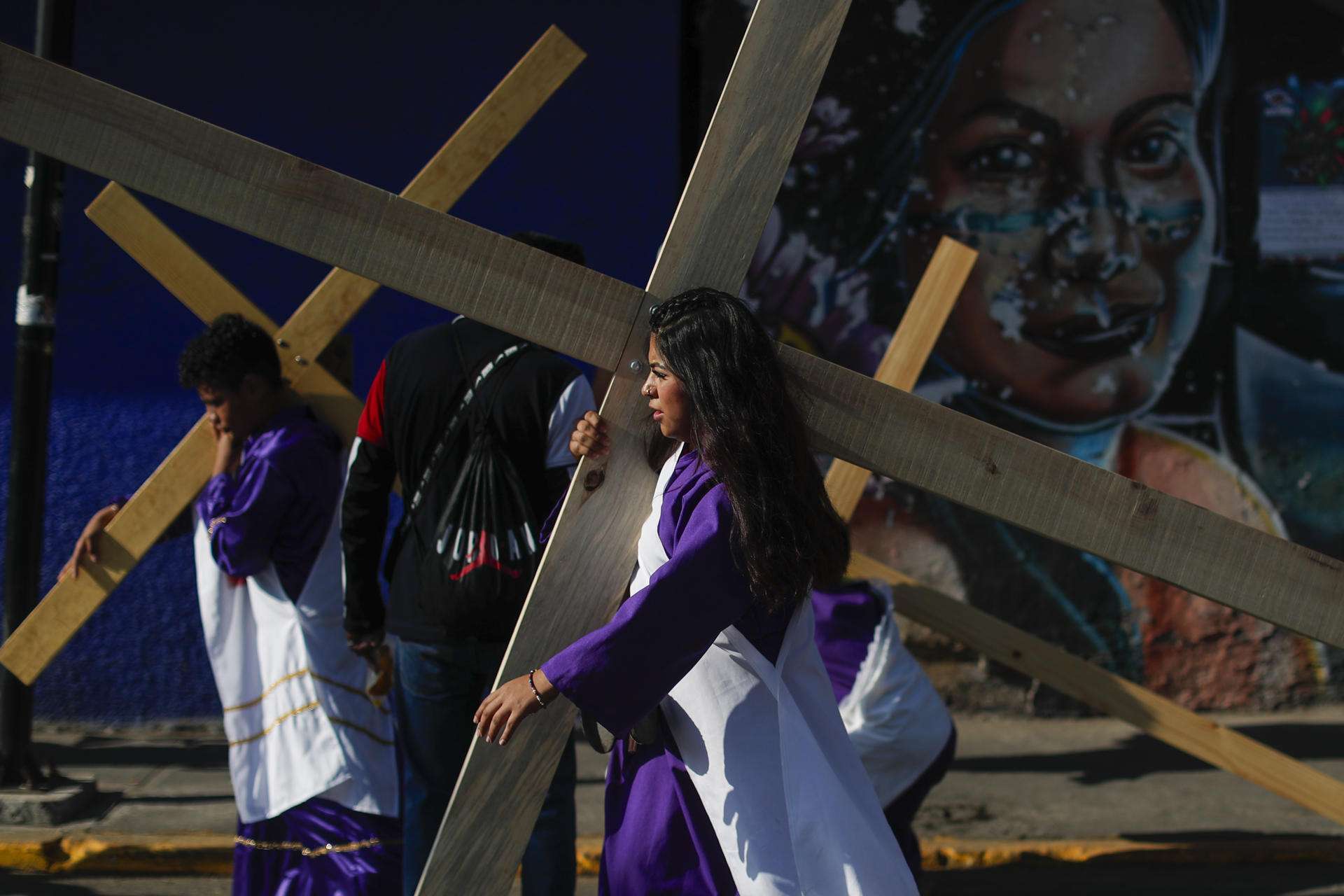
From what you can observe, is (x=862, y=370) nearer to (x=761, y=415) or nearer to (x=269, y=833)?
(x=269, y=833)

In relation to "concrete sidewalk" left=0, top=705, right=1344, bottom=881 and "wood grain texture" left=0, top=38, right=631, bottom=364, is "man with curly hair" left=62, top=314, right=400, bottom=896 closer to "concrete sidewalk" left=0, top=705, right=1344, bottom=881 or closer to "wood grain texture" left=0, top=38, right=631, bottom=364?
"concrete sidewalk" left=0, top=705, right=1344, bottom=881

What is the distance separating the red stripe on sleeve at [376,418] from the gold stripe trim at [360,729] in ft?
2.33

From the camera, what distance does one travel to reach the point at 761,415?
201cm

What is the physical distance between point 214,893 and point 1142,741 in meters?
3.91

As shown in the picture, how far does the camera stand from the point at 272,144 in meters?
5.88

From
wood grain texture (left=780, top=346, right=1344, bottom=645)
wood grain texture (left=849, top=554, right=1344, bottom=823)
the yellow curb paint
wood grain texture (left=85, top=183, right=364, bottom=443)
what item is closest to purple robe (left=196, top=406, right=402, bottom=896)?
wood grain texture (left=85, top=183, right=364, bottom=443)

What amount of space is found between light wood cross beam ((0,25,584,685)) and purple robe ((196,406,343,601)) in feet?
0.33

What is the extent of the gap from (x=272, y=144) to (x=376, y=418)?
3096 mm

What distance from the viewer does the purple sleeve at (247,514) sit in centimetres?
326

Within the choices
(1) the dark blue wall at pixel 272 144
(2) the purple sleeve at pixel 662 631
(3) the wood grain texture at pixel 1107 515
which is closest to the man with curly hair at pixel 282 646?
(2) the purple sleeve at pixel 662 631

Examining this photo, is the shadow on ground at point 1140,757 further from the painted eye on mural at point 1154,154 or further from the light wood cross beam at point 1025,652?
the painted eye on mural at point 1154,154

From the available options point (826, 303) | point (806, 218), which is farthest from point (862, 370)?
point (806, 218)

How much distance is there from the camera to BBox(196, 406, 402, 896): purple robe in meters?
3.28

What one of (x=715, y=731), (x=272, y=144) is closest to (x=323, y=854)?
(x=715, y=731)
